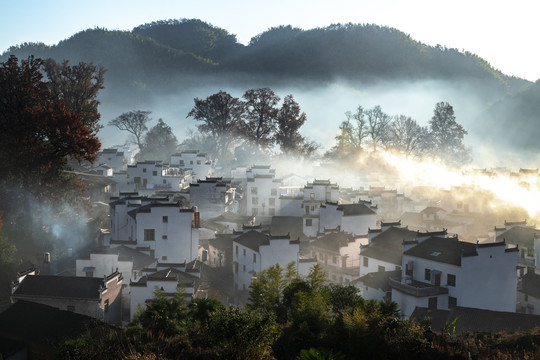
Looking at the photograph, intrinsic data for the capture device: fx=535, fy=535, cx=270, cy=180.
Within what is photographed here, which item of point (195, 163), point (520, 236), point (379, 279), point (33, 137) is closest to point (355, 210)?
point (520, 236)

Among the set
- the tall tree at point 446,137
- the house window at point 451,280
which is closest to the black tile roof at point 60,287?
the house window at point 451,280

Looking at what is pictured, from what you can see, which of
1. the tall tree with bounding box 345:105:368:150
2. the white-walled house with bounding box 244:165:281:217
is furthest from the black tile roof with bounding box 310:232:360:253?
the tall tree with bounding box 345:105:368:150

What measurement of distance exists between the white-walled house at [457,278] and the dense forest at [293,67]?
3574 inches

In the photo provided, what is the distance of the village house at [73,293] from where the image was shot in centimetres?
2509

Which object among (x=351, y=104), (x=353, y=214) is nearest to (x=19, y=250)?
(x=353, y=214)

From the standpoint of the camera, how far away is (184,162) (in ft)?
204

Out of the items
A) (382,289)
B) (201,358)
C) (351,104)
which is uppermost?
(351,104)

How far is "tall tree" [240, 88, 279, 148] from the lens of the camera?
62.3 metres

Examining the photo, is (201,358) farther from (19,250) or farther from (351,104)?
(351,104)

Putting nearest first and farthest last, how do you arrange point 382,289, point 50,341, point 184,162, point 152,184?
point 50,341 < point 382,289 < point 152,184 < point 184,162

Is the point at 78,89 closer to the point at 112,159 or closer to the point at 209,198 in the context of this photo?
the point at 209,198

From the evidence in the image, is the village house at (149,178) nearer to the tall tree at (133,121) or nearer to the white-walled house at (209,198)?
the white-walled house at (209,198)

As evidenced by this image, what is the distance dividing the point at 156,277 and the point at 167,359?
13827 mm

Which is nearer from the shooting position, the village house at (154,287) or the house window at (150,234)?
the village house at (154,287)
